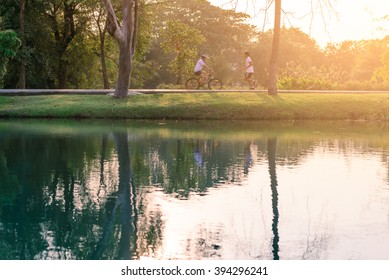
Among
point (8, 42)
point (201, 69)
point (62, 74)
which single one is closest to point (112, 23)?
point (201, 69)

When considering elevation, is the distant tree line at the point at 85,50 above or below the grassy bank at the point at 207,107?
above

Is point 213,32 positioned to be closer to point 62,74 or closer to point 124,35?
point 62,74

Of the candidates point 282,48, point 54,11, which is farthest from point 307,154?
point 282,48

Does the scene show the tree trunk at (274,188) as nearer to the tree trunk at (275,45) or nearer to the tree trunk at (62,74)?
the tree trunk at (275,45)

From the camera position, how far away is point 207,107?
31.1m

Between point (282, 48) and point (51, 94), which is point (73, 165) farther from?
point (282, 48)

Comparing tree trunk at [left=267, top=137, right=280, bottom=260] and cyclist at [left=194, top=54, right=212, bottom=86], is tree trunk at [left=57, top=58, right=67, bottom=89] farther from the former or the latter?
tree trunk at [left=267, top=137, right=280, bottom=260]

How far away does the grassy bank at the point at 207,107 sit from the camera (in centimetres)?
3080

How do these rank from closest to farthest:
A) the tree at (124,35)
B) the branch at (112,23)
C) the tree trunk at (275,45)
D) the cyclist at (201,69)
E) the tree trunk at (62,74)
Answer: the branch at (112,23), the tree at (124,35), the tree trunk at (275,45), the cyclist at (201,69), the tree trunk at (62,74)

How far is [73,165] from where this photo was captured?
52.7 ft

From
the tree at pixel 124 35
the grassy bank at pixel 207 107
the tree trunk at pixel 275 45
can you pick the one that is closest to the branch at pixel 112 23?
the tree at pixel 124 35

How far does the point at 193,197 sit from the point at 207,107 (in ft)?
61.9

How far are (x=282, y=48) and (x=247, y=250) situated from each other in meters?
73.5

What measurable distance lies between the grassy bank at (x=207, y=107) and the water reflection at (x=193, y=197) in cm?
829
